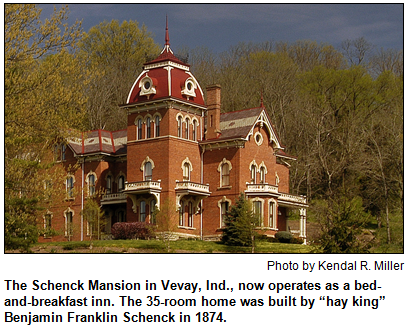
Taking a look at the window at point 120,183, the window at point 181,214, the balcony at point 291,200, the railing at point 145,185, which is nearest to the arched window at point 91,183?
the window at point 120,183

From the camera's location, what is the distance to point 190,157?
51438 millimetres

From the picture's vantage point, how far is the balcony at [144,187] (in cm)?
4941

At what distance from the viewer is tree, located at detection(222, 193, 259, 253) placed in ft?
144

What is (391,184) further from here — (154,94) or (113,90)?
(113,90)

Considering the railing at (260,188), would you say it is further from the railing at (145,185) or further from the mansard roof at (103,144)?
the mansard roof at (103,144)

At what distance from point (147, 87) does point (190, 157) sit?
551cm

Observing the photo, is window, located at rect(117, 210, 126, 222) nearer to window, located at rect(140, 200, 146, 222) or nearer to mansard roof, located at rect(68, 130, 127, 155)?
window, located at rect(140, 200, 146, 222)

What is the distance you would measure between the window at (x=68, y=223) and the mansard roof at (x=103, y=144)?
4.61 metres

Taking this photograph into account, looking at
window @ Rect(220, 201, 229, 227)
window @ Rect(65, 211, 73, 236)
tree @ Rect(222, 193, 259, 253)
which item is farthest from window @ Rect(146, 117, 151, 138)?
window @ Rect(65, 211, 73, 236)

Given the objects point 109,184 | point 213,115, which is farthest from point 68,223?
point 213,115

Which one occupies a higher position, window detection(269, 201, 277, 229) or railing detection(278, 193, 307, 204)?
railing detection(278, 193, 307, 204)

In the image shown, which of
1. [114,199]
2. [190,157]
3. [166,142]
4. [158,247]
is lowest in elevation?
[158,247]

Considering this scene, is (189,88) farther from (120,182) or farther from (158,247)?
(158,247)

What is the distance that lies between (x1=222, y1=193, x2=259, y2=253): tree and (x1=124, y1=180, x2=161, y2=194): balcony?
5.13 m
